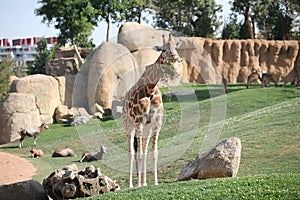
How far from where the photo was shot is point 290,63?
38375 millimetres

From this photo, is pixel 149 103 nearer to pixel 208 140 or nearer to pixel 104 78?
pixel 208 140

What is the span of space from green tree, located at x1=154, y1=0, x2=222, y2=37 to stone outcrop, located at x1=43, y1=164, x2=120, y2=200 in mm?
37606

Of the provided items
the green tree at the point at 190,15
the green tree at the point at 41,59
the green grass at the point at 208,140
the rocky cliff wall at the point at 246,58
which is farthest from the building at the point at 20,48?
the green grass at the point at 208,140

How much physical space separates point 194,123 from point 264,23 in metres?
31.1

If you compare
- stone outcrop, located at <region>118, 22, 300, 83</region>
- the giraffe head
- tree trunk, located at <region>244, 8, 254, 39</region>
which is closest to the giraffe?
the giraffe head

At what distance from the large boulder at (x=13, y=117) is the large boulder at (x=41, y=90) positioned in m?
1.97

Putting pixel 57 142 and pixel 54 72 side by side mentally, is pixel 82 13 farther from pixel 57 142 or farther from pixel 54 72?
pixel 57 142

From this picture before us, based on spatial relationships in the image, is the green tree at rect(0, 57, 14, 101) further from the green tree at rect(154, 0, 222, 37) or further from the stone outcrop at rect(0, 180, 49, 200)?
the stone outcrop at rect(0, 180, 49, 200)

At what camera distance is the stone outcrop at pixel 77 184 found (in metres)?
8.85

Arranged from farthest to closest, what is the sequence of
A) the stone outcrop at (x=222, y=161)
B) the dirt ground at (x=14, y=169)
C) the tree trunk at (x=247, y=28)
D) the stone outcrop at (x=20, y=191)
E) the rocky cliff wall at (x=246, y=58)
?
1. the tree trunk at (x=247, y=28)
2. the rocky cliff wall at (x=246, y=58)
3. the dirt ground at (x=14, y=169)
4. the stone outcrop at (x=222, y=161)
5. the stone outcrop at (x=20, y=191)

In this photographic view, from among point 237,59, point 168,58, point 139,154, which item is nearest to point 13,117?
point 139,154

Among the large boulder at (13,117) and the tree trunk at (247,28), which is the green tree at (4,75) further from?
the tree trunk at (247,28)

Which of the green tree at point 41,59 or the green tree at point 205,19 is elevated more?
the green tree at point 205,19

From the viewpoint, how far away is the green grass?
8266 mm
